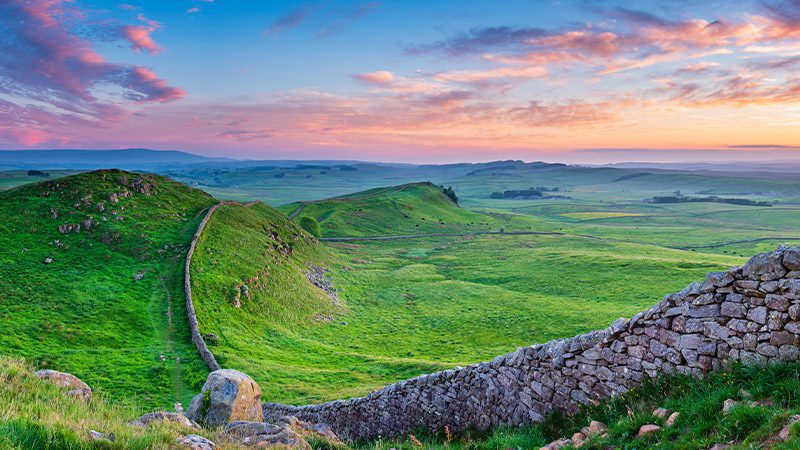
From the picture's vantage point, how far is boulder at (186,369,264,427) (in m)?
13.1

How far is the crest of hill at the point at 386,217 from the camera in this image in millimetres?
131250

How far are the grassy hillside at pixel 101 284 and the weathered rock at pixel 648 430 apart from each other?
23814 millimetres

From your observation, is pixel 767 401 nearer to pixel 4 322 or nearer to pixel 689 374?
pixel 689 374

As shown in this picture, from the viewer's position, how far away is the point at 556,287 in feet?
226

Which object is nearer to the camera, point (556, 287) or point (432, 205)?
point (556, 287)

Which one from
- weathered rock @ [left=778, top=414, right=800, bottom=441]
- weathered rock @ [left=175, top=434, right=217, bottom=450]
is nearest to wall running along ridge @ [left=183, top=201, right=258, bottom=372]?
weathered rock @ [left=175, top=434, right=217, bottom=450]

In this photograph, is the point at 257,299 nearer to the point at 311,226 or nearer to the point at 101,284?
the point at 101,284

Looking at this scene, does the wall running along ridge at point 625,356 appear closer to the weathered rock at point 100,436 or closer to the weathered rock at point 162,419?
the weathered rock at point 162,419

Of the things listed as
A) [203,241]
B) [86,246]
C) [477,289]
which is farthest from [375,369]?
[477,289]

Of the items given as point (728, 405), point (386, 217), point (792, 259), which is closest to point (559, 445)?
point (728, 405)

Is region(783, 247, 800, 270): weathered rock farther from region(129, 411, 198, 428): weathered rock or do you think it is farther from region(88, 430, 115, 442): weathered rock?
region(129, 411, 198, 428): weathered rock

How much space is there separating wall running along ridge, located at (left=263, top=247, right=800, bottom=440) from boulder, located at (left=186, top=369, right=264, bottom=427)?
584 cm

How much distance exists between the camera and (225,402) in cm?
1328

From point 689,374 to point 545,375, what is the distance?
3849 millimetres
